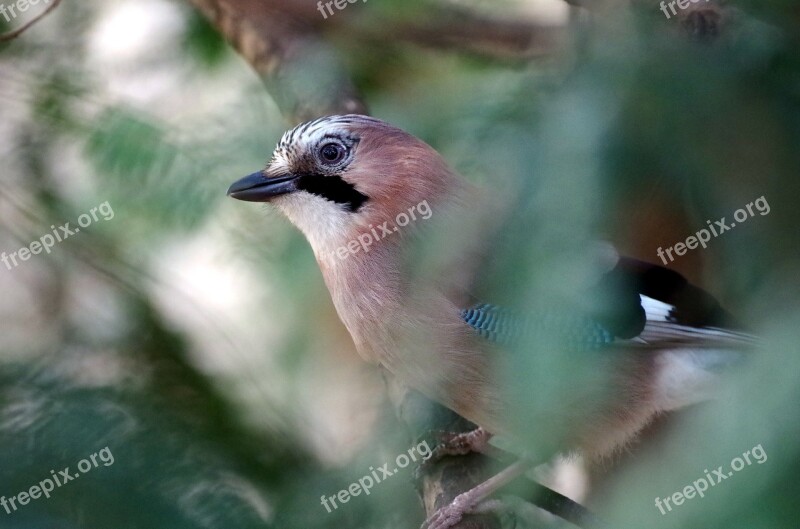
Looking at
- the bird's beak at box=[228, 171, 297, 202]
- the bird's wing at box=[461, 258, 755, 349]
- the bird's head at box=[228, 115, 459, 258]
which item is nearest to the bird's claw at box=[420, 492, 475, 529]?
the bird's wing at box=[461, 258, 755, 349]

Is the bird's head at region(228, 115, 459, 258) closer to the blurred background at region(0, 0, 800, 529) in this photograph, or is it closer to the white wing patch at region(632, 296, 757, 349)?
the blurred background at region(0, 0, 800, 529)

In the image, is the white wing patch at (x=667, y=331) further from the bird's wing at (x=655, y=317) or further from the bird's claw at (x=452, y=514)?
the bird's claw at (x=452, y=514)

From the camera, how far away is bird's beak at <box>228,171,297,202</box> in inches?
82.0

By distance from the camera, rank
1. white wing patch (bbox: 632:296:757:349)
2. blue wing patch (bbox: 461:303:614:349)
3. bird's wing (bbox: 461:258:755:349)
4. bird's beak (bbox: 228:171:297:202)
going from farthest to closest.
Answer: bird's beak (bbox: 228:171:297:202)
white wing patch (bbox: 632:296:757:349)
bird's wing (bbox: 461:258:755:349)
blue wing patch (bbox: 461:303:614:349)

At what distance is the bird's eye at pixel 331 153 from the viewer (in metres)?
2.17

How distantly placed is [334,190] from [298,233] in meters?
0.13

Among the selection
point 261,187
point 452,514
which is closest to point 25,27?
point 261,187

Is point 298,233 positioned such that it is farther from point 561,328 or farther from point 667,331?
point 561,328

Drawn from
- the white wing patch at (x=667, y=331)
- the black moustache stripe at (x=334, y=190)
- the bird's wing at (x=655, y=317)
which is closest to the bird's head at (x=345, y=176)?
the black moustache stripe at (x=334, y=190)

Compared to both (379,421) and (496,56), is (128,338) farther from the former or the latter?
(496,56)

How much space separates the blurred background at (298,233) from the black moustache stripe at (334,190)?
4.5 inches

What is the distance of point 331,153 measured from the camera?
Answer: 2184 mm

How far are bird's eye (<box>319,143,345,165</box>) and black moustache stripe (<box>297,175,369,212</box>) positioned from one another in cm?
4

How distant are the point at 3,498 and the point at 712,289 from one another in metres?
1.34
